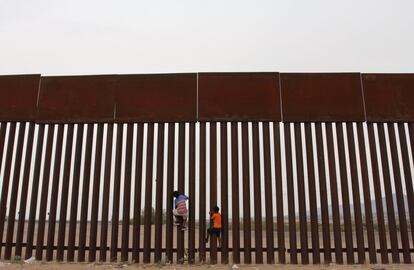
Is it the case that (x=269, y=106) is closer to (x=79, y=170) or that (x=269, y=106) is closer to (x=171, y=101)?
(x=171, y=101)

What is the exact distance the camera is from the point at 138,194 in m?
7.25

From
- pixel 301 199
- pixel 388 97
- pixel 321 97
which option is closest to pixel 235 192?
pixel 301 199

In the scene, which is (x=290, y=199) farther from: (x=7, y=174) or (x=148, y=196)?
(x=7, y=174)

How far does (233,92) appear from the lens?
7.58m

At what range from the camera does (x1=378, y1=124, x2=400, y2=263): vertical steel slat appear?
7.04 metres

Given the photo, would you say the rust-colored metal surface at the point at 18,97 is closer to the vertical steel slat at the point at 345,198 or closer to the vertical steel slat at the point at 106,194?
the vertical steel slat at the point at 106,194

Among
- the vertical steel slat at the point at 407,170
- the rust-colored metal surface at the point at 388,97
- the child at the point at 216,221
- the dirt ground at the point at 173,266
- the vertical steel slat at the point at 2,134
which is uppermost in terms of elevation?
the rust-colored metal surface at the point at 388,97

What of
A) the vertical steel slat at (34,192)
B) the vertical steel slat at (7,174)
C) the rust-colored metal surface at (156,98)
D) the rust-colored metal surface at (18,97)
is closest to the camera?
the vertical steel slat at (34,192)

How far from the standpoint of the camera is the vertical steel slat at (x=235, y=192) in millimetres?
6949

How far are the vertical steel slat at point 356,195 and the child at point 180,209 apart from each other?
3.22 metres


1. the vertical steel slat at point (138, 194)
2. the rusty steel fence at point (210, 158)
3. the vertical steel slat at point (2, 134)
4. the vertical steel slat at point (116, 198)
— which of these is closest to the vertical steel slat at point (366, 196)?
the rusty steel fence at point (210, 158)

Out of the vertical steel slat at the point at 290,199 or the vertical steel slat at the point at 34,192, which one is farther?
the vertical steel slat at the point at 34,192

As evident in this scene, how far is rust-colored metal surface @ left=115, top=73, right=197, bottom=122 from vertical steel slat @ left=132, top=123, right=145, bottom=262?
0.33 meters

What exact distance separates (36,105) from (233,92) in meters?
4.16
